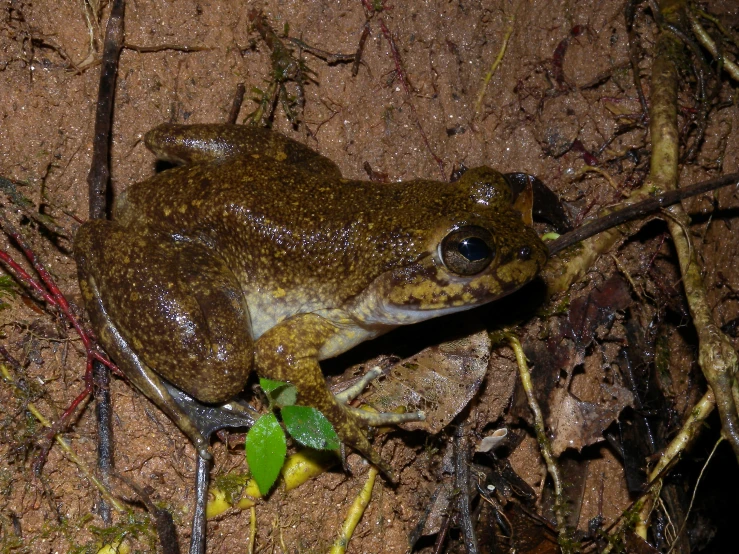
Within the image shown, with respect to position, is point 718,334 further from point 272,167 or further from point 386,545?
point 272,167

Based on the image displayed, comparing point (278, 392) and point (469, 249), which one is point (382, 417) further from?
point (469, 249)

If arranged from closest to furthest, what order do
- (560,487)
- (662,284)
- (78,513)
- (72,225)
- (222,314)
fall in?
(222,314) → (78,513) → (560,487) → (72,225) → (662,284)

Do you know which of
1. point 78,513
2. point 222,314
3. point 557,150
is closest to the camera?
point 222,314

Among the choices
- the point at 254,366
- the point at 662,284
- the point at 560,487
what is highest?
the point at 254,366

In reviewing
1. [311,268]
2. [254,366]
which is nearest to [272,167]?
[311,268]

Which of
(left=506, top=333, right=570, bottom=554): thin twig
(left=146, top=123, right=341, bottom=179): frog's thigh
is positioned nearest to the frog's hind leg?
(left=146, top=123, right=341, bottom=179): frog's thigh

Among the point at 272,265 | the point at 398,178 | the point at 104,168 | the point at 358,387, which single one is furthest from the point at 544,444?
the point at 104,168

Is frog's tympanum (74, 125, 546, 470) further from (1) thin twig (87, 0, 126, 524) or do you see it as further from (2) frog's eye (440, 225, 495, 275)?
(1) thin twig (87, 0, 126, 524)

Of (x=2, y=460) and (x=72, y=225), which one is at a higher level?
(x=72, y=225)
